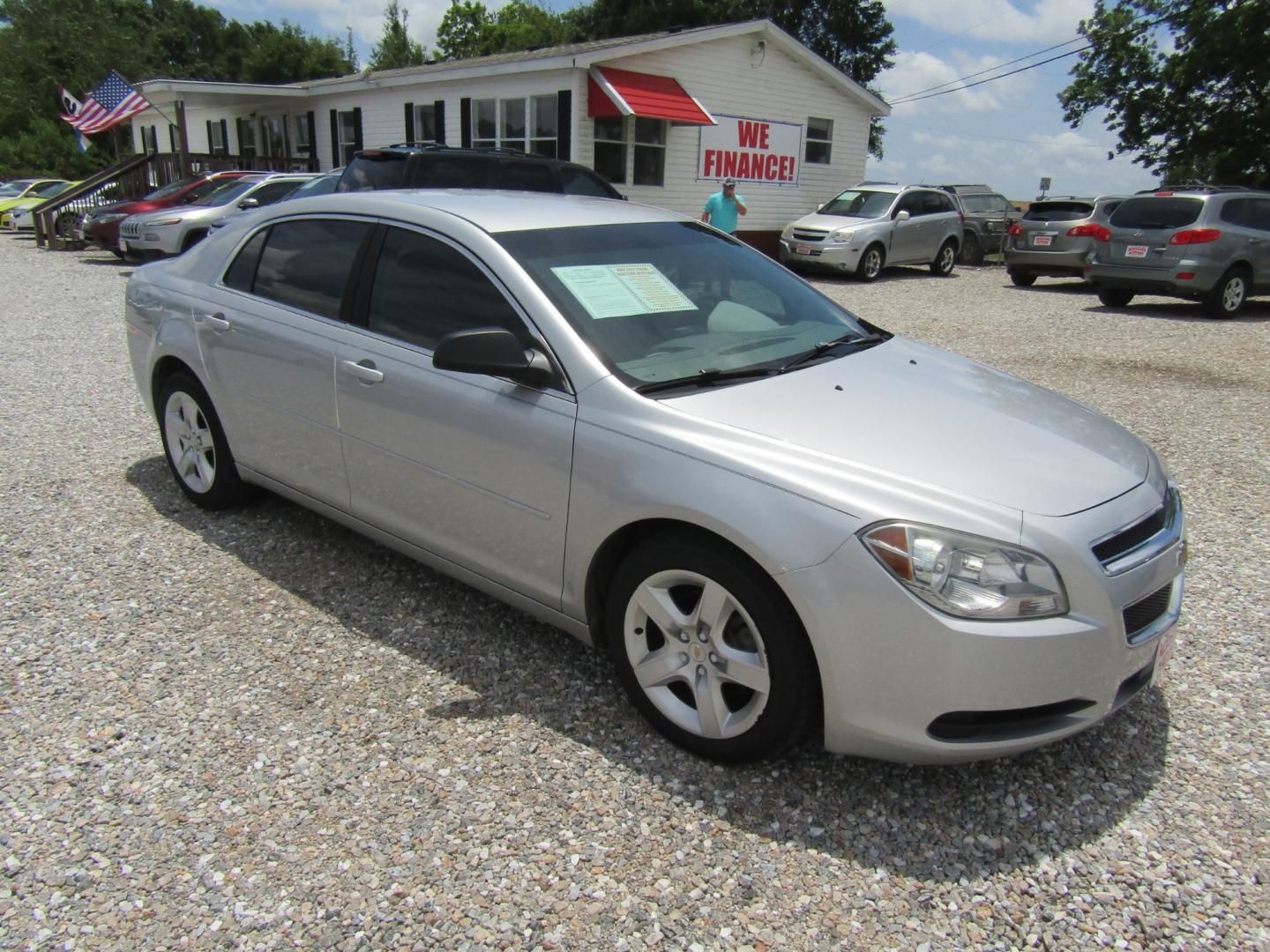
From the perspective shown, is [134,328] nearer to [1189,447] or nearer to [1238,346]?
[1189,447]

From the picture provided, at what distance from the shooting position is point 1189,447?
6387mm

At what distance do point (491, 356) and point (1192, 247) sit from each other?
42.4 feet

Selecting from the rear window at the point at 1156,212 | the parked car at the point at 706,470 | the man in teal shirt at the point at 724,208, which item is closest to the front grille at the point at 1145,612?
the parked car at the point at 706,470

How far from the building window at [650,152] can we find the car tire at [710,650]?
54.1ft

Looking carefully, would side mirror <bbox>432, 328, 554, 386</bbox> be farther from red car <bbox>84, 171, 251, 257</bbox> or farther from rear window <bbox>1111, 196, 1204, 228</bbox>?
red car <bbox>84, 171, 251, 257</bbox>

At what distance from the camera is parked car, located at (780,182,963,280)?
656 inches

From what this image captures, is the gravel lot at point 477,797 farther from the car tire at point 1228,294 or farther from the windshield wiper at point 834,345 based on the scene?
the car tire at point 1228,294

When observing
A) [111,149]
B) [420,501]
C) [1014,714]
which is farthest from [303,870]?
[111,149]

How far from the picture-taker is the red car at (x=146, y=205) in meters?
16.7

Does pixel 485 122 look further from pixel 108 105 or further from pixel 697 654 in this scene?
pixel 697 654

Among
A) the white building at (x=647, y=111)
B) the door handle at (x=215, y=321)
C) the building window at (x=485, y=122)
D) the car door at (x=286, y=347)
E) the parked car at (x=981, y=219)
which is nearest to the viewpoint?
the car door at (x=286, y=347)

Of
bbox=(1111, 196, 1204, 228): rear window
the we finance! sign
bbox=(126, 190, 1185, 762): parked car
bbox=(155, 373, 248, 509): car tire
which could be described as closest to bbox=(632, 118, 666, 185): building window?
the we finance! sign

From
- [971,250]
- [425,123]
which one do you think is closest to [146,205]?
[425,123]

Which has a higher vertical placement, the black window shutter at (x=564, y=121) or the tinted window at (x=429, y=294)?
the black window shutter at (x=564, y=121)
